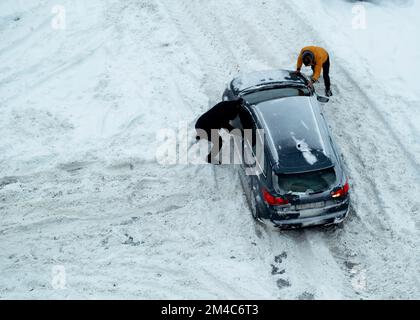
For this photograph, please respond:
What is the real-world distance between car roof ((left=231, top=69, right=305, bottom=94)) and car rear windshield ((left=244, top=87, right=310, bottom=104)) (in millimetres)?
303

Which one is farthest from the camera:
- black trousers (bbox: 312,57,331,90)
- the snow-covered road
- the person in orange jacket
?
black trousers (bbox: 312,57,331,90)

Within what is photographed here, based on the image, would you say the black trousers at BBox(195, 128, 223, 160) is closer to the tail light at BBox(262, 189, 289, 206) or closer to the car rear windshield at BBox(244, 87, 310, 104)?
the car rear windshield at BBox(244, 87, 310, 104)

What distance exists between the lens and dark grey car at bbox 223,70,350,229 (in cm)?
717

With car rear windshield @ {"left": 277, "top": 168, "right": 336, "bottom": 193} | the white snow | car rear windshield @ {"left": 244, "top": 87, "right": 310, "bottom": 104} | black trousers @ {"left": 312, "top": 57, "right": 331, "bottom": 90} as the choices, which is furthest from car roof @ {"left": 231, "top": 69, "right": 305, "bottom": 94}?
car rear windshield @ {"left": 277, "top": 168, "right": 336, "bottom": 193}

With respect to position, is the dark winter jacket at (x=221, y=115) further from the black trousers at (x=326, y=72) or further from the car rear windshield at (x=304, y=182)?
the black trousers at (x=326, y=72)

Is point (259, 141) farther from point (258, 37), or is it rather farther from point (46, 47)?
point (46, 47)

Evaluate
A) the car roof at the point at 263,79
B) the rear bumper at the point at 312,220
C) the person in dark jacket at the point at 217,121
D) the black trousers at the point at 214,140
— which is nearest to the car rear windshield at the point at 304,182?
the rear bumper at the point at 312,220

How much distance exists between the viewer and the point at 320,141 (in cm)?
755

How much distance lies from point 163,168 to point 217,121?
1.52 metres

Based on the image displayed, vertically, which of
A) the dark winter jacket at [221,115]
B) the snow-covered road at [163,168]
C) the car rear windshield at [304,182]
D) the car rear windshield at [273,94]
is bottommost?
the snow-covered road at [163,168]

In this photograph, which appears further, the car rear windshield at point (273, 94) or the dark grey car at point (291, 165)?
the car rear windshield at point (273, 94)

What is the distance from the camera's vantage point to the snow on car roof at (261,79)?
905 cm
